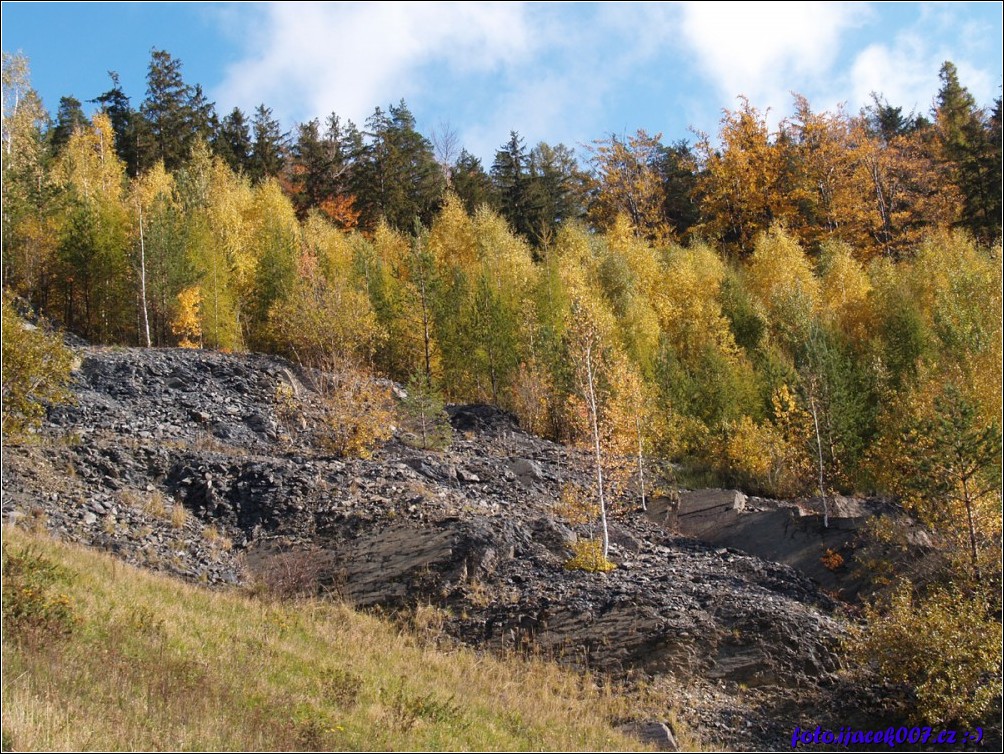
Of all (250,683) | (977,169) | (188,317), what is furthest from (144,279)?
(977,169)

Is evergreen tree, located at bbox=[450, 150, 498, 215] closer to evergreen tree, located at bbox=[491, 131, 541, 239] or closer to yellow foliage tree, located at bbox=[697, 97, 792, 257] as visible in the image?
evergreen tree, located at bbox=[491, 131, 541, 239]

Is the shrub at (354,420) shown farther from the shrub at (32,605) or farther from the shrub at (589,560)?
the shrub at (32,605)

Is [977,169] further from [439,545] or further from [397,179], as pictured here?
[439,545]

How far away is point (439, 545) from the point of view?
65.9 ft

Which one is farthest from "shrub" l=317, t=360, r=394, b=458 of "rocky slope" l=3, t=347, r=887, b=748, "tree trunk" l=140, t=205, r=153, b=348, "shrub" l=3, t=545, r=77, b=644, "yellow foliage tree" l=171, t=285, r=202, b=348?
"tree trunk" l=140, t=205, r=153, b=348

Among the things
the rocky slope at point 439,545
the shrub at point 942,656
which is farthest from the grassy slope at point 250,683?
the shrub at point 942,656

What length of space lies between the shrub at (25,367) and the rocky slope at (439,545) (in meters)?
1.62

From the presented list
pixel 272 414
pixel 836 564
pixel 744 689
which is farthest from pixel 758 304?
pixel 744 689

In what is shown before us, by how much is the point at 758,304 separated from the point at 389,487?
30614 mm

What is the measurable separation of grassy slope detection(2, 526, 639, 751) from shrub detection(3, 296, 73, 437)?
2.58 meters

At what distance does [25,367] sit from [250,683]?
813 cm

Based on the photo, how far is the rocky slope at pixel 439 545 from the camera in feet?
54.3

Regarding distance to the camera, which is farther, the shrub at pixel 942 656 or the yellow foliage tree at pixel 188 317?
the yellow foliage tree at pixel 188 317

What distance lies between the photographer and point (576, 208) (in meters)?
71.9
